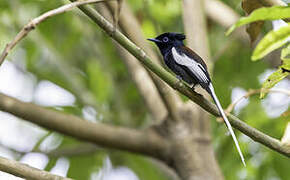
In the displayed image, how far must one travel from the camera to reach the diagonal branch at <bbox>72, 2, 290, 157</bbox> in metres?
1.81

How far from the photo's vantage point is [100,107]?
15.6 ft

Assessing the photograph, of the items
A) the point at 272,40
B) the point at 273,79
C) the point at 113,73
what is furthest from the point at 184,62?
the point at 113,73

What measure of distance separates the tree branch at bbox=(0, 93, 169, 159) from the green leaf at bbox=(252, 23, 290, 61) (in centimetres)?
196

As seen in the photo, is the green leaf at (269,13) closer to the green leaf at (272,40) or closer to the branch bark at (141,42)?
the green leaf at (272,40)

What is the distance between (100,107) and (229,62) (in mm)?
1386

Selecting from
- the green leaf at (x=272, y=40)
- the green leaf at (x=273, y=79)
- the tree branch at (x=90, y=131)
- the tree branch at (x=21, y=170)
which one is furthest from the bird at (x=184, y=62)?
the tree branch at (x=21, y=170)

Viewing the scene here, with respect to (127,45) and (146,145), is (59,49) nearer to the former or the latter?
(146,145)

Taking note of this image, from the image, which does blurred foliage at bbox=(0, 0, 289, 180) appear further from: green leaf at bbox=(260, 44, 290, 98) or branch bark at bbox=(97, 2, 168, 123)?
green leaf at bbox=(260, 44, 290, 98)

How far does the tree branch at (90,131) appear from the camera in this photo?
3.32m

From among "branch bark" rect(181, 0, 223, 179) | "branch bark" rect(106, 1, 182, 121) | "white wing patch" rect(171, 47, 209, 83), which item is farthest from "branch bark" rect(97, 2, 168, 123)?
"white wing patch" rect(171, 47, 209, 83)

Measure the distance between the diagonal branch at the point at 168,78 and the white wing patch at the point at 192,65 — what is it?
645 millimetres

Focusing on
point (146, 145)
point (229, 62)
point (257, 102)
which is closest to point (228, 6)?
point (229, 62)

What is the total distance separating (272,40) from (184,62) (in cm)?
121

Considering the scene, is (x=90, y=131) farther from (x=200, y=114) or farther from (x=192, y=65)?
(x=192, y=65)
